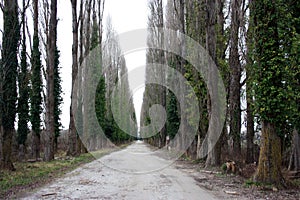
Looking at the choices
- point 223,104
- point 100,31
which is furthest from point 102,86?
point 223,104

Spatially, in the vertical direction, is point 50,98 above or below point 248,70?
below

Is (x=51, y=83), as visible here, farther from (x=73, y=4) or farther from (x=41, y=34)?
(x=41, y=34)

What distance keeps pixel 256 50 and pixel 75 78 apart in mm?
16376

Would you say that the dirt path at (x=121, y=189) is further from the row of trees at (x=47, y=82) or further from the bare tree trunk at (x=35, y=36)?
the bare tree trunk at (x=35, y=36)

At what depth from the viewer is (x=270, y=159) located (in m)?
10.4

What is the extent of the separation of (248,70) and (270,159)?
4028mm

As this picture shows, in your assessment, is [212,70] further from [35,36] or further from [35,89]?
[35,89]

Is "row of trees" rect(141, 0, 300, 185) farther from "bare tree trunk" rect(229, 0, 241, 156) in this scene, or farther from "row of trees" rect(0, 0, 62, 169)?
"row of trees" rect(0, 0, 62, 169)

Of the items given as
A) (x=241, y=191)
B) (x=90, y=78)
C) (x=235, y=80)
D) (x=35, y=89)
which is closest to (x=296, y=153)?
(x=235, y=80)

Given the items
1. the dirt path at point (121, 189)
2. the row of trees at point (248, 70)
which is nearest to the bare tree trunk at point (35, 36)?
the row of trees at point (248, 70)

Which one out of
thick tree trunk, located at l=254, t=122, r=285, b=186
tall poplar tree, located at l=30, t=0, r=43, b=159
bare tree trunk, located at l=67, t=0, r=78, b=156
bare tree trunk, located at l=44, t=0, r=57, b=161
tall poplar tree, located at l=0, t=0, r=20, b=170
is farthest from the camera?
bare tree trunk, located at l=67, t=0, r=78, b=156

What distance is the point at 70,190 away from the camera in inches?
383

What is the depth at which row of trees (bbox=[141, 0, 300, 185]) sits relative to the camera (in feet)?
34.6

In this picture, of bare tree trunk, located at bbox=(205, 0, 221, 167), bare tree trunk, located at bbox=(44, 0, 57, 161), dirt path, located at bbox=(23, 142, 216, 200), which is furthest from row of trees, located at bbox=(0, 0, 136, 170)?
bare tree trunk, located at bbox=(205, 0, 221, 167)
